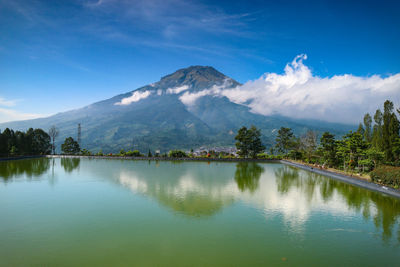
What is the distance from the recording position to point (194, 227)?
25.6ft

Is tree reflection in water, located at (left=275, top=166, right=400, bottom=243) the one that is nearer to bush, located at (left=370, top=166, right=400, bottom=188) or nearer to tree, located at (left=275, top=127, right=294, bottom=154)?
bush, located at (left=370, top=166, right=400, bottom=188)

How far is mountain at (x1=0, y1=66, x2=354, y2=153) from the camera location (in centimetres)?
10306

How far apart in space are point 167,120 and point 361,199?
11961cm

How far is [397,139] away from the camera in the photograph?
18656 millimetres

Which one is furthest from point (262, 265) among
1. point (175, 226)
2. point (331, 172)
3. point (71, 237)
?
point (331, 172)

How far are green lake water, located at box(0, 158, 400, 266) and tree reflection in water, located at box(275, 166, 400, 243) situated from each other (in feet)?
0.15

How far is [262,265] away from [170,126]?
117m

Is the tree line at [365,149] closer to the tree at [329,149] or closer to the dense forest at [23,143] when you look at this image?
the tree at [329,149]

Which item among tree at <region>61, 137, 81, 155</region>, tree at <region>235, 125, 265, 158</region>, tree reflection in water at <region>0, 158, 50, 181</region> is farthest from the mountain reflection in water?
tree at <region>61, 137, 81, 155</region>

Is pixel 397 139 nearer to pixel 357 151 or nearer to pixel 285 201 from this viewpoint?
pixel 357 151

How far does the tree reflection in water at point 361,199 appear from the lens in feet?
28.9

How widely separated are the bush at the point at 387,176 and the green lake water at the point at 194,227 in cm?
122

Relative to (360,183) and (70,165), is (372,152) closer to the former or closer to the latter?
(360,183)

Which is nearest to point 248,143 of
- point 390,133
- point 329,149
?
point 329,149
